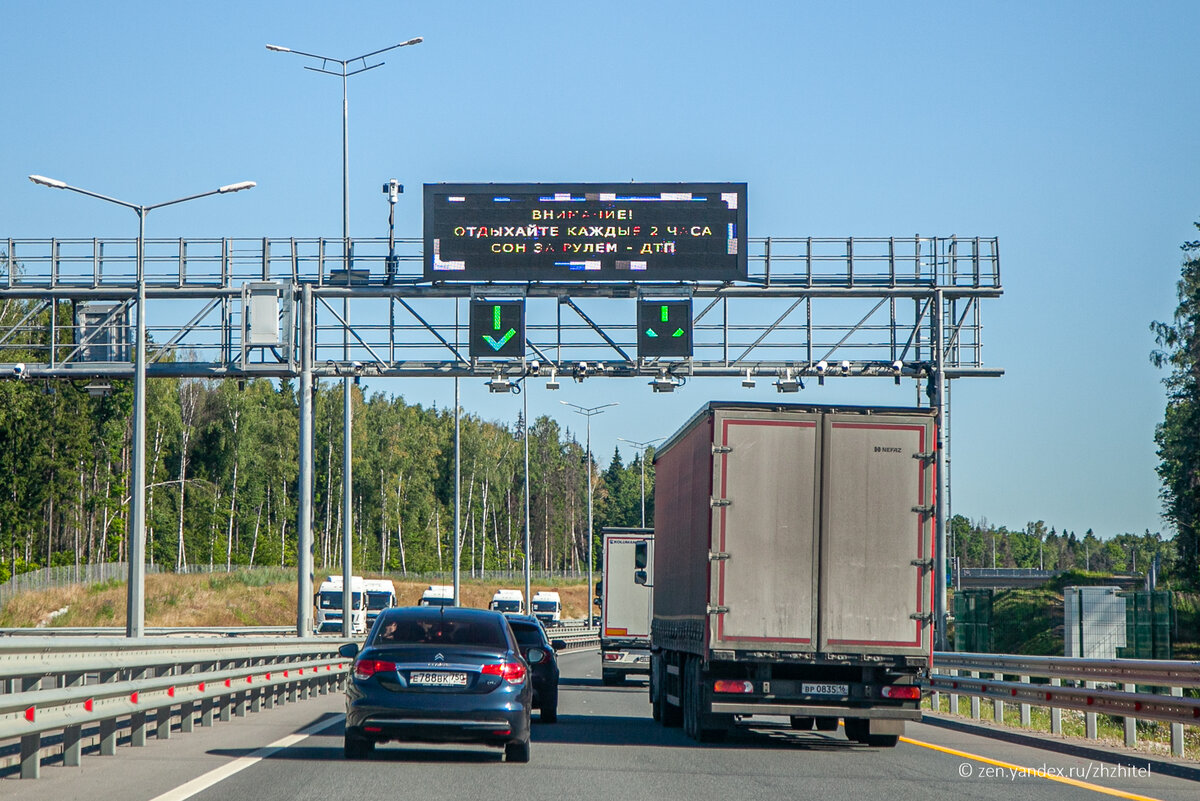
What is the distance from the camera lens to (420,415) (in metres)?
164

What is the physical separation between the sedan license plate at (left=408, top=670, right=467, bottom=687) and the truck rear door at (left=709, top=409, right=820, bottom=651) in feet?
11.5

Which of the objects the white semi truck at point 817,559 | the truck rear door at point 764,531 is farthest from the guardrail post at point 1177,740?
the truck rear door at point 764,531

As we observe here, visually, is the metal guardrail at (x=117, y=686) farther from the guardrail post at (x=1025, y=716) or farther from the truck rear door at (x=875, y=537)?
the guardrail post at (x=1025, y=716)

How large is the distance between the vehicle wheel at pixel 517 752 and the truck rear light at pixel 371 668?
1.26 meters

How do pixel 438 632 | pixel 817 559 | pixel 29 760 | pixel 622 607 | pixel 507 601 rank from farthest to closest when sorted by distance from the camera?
1. pixel 507 601
2. pixel 622 607
3. pixel 817 559
4. pixel 438 632
5. pixel 29 760

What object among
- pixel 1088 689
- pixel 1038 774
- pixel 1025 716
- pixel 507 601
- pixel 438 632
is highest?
pixel 438 632

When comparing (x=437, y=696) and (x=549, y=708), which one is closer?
(x=437, y=696)

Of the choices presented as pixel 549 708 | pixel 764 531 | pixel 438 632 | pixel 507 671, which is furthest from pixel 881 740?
pixel 438 632

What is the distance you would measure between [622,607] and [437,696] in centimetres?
2231

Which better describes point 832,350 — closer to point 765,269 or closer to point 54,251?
point 765,269

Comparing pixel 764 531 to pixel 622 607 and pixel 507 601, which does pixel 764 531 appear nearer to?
pixel 622 607

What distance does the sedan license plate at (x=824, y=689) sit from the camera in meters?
16.6

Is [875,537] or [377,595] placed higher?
[875,537]

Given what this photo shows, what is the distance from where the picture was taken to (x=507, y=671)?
1398 cm
